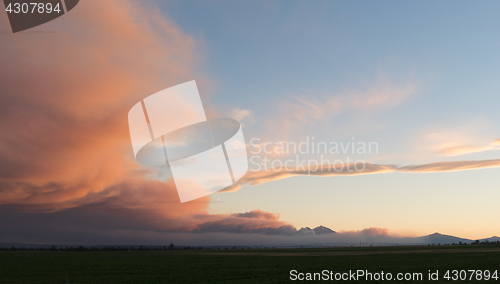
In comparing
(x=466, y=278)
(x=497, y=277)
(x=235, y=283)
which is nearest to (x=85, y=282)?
(x=235, y=283)

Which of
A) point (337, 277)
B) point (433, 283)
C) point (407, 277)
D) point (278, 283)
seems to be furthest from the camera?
point (337, 277)

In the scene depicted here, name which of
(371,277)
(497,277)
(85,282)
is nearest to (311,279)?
(371,277)

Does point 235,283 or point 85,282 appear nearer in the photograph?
point 235,283

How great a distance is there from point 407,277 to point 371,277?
4.27 meters

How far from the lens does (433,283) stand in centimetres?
3716

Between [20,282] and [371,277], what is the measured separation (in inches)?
1845

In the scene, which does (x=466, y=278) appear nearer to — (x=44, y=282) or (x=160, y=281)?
(x=160, y=281)

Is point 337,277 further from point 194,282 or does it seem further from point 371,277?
point 194,282

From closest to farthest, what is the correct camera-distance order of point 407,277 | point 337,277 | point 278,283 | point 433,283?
point 433,283 → point 278,283 → point 407,277 → point 337,277

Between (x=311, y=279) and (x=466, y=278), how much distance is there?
18192mm

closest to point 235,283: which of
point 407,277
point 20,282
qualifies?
point 407,277

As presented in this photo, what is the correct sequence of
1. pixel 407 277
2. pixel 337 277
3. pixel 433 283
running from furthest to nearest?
1. pixel 337 277
2. pixel 407 277
3. pixel 433 283

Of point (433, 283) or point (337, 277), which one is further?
point (337, 277)

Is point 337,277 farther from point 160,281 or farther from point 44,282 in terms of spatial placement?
point 44,282
